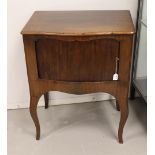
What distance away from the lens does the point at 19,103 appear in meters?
1.81

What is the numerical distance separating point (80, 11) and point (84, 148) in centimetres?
78

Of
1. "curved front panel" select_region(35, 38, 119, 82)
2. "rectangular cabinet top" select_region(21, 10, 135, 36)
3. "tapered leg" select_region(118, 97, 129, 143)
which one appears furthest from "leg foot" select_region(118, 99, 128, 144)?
"rectangular cabinet top" select_region(21, 10, 135, 36)

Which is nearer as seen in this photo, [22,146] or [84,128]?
[22,146]

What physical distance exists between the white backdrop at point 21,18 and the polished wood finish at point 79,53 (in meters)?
0.20

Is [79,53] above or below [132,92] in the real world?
above

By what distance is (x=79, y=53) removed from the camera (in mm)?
1225

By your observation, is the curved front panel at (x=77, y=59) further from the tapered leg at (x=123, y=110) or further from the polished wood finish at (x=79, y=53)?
the tapered leg at (x=123, y=110)

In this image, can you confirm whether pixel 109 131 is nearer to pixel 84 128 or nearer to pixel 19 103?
pixel 84 128

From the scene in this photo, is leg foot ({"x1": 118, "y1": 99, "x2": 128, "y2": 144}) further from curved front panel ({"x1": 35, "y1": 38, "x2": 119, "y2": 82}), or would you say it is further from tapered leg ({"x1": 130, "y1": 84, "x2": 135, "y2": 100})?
tapered leg ({"x1": 130, "y1": 84, "x2": 135, "y2": 100})

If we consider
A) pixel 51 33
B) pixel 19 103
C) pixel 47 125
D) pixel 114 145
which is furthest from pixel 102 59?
pixel 19 103

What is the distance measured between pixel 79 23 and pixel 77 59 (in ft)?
0.58

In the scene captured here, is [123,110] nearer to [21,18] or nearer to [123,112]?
[123,112]

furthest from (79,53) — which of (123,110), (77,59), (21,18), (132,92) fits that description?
(132,92)

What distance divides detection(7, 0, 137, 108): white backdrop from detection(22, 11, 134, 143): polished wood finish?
0.20m
